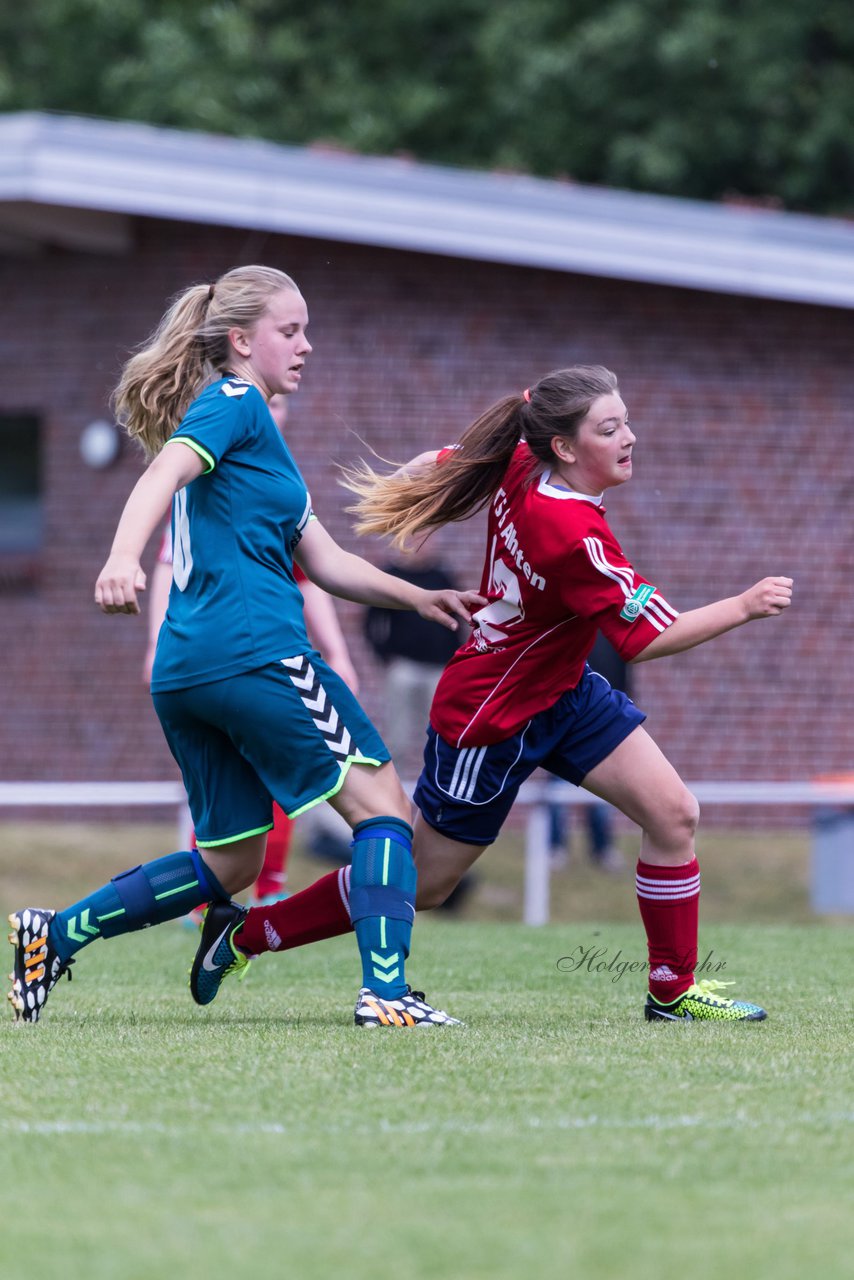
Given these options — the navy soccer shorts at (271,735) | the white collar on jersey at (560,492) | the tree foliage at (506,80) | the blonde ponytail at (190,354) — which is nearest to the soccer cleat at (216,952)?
the navy soccer shorts at (271,735)

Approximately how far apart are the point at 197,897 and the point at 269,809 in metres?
0.33

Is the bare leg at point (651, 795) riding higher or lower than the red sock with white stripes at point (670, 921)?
higher

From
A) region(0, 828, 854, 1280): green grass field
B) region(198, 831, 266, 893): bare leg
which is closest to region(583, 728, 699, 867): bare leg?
region(0, 828, 854, 1280): green grass field

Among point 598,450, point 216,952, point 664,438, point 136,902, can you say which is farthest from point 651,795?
point 664,438

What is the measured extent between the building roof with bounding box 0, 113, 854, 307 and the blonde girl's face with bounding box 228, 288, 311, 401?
23.6 ft

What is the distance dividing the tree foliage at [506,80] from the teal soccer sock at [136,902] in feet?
51.7

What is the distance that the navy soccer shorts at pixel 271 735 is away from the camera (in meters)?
4.69

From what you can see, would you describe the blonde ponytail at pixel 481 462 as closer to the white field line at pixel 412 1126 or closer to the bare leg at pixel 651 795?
the bare leg at pixel 651 795

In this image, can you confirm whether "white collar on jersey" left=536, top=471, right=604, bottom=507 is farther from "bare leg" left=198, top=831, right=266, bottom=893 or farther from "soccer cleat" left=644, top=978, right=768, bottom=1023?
"soccer cleat" left=644, top=978, right=768, bottom=1023

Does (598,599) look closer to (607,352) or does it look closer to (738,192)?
(607,352)

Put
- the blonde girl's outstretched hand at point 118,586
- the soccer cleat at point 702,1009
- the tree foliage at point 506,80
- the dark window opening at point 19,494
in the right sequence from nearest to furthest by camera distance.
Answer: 1. the blonde girl's outstretched hand at point 118,586
2. the soccer cleat at point 702,1009
3. the dark window opening at point 19,494
4. the tree foliage at point 506,80

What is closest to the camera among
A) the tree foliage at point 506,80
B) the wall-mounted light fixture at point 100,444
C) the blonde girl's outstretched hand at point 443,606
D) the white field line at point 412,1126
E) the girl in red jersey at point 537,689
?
the white field line at point 412,1126

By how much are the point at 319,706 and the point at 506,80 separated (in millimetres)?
19022

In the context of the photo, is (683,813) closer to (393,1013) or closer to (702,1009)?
(702,1009)
